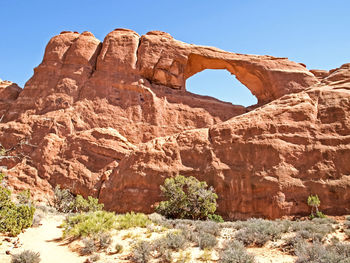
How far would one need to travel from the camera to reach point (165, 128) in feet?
105

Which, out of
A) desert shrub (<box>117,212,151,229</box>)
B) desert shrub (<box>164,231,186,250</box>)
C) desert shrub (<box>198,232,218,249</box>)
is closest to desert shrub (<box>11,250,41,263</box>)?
desert shrub (<box>164,231,186,250</box>)

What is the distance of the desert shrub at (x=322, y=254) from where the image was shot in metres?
7.39

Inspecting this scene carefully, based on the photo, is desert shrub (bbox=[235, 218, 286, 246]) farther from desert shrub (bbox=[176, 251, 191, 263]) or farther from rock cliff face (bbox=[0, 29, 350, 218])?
rock cliff face (bbox=[0, 29, 350, 218])

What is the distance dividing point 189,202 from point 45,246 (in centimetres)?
832

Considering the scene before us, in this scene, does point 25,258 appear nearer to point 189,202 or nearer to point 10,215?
point 10,215

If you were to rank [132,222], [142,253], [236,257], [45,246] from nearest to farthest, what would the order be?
[236,257]
[142,253]
[45,246]
[132,222]

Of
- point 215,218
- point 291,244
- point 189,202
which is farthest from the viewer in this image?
point 189,202

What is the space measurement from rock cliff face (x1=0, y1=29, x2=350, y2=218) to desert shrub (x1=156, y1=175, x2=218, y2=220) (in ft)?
4.49

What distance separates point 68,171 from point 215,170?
14.4 m

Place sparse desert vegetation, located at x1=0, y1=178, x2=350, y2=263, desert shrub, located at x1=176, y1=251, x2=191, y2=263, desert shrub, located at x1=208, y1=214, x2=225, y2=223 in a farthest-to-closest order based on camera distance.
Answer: desert shrub, located at x1=208, y1=214, x2=225, y2=223, desert shrub, located at x1=176, y1=251, x2=191, y2=263, sparse desert vegetation, located at x1=0, y1=178, x2=350, y2=263

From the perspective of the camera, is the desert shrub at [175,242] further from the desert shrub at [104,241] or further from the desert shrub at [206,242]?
the desert shrub at [104,241]

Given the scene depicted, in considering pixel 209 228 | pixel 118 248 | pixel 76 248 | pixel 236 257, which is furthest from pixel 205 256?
pixel 76 248

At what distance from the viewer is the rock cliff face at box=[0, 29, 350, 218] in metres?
17.2

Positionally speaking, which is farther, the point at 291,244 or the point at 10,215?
the point at 10,215
